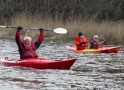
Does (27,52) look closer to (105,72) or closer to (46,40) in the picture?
(105,72)

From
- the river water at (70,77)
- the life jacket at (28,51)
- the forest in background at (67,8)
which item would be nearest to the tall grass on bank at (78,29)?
the forest in background at (67,8)

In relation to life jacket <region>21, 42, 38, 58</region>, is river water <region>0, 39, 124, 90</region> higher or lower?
lower

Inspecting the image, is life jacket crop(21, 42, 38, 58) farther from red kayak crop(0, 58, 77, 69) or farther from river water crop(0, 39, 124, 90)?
river water crop(0, 39, 124, 90)

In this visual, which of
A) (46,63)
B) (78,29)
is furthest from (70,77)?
(78,29)

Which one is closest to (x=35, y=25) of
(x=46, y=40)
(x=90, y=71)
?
(x=46, y=40)

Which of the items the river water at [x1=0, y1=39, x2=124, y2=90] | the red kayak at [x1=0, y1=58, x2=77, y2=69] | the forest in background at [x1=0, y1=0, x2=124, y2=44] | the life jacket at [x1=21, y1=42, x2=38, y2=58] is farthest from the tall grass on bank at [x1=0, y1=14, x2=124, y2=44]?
the red kayak at [x1=0, y1=58, x2=77, y2=69]

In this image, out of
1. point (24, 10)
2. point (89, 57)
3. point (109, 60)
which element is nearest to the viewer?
point (109, 60)

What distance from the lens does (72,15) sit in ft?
107

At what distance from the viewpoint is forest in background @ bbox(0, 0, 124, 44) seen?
24.2m

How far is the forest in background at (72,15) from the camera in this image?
24.2 metres

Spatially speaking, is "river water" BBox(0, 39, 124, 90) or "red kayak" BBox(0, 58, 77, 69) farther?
"red kayak" BBox(0, 58, 77, 69)

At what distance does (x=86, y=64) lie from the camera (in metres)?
14.1

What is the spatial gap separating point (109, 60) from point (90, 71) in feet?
10.7

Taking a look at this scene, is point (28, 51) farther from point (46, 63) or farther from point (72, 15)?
point (72, 15)
